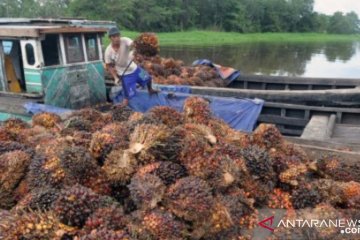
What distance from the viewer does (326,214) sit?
2664 mm

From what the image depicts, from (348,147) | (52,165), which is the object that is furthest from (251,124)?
(52,165)

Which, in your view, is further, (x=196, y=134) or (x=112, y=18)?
(x=112, y=18)

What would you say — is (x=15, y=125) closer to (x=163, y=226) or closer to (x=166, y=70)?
(x=163, y=226)

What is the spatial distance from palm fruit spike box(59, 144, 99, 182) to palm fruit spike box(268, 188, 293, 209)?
4.99ft

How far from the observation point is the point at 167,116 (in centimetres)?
397

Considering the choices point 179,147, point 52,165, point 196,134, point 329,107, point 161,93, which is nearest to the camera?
point 52,165

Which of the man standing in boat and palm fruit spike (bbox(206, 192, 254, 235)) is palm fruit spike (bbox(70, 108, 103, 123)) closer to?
palm fruit spike (bbox(206, 192, 254, 235))

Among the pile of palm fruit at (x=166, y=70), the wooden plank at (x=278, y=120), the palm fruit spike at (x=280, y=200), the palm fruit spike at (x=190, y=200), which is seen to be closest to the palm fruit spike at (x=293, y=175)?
the palm fruit spike at (x=280, y=200)

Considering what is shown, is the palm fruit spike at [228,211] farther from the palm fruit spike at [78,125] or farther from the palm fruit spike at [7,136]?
the palm fruit spike at [7,136]

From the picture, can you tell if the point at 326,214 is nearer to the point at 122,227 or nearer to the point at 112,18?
the point at 122,227

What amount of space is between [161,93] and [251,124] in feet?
6.68

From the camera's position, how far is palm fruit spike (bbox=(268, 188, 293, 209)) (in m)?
3.07

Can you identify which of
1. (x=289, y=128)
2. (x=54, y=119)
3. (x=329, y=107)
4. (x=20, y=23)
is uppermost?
(x=20, y=23)

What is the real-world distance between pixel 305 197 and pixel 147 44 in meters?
8.08
